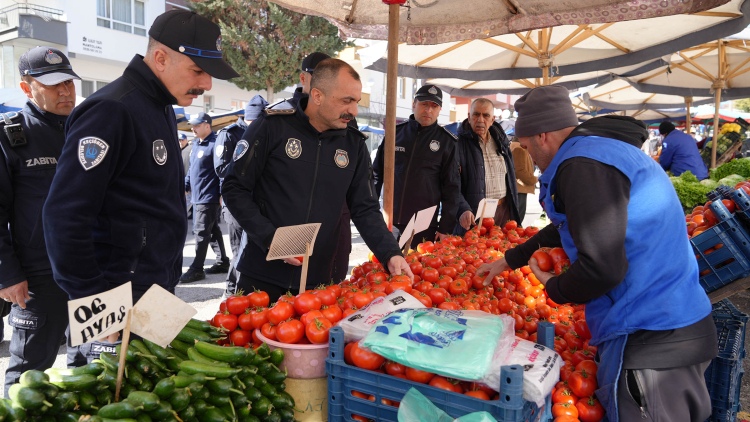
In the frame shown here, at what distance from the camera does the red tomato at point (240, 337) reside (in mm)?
2080

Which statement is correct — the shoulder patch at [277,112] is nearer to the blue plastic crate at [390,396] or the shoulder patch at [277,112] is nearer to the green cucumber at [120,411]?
the blue plastic crate at [390,396]

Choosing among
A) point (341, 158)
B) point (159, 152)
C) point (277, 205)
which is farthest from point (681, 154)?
point (159, 152)

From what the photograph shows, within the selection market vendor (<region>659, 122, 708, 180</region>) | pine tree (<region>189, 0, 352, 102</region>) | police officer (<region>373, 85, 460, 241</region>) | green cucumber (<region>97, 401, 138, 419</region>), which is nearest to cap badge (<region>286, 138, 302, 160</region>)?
green cucumber (<region>97, 401, 138, 419</region>)

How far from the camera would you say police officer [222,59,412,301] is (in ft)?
8.96

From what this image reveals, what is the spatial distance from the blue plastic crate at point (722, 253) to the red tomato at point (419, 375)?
161 cm

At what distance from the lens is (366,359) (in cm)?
169

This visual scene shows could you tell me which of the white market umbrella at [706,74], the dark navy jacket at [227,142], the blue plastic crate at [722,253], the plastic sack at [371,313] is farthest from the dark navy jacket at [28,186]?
the white market umbrella at [706,74]

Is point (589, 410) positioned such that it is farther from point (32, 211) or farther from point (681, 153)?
point (681, 153)

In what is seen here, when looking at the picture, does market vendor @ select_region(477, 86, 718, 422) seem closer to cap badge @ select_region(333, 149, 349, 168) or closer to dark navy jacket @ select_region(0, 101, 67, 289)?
cap badge @ select_region(333, 149, 349, 168)

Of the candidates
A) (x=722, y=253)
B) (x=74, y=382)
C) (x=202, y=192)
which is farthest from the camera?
(x=202, y=192)

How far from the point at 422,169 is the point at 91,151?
352 centimetres

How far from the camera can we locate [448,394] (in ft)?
5.10

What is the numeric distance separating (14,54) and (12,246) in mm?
20916

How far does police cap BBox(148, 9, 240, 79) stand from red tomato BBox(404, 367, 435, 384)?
1408 mm
